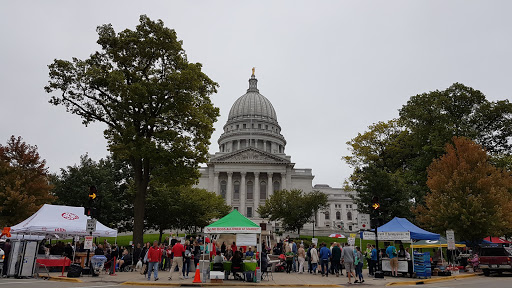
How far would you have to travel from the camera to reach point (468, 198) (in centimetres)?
2675

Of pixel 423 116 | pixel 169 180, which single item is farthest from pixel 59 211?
pixel 423 116

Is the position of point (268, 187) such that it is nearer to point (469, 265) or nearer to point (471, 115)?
point (471, 115)

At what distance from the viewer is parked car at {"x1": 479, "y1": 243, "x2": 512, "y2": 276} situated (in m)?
21.5

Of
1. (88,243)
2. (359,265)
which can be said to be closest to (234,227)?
(359,265)

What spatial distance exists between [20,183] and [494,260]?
118ft

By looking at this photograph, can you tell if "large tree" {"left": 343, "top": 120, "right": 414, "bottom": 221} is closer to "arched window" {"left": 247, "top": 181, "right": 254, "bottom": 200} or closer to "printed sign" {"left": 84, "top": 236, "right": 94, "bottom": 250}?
"printed sign" {"left": 84, "top": 236, "right": 94, "bottom": 250}

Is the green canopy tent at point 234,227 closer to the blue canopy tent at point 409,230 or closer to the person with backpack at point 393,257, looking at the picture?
the person with backpack at point 393,257

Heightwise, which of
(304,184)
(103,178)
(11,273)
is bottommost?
(11,273)

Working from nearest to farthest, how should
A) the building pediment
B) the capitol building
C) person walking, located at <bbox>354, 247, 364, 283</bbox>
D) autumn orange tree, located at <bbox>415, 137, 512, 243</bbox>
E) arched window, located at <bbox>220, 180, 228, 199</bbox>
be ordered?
person walking, located at <bbox>354, 247, 364, 283</bbox> < autumn orange tree, located at <bbox>415, 137, 512, 243</bbox> < the capitol building < the building pediment < arched window, located at <bbox>220, 180, 228, 199</bbox>

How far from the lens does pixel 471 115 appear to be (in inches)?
1716

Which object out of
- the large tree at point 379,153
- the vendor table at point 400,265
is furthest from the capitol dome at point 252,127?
the vendor table at point 400,265

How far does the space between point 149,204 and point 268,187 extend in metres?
48.0

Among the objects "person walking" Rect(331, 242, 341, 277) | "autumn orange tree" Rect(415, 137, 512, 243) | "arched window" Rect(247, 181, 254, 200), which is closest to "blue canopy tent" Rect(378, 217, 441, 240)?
"person walking" Rect(331, 242, 341, 277)

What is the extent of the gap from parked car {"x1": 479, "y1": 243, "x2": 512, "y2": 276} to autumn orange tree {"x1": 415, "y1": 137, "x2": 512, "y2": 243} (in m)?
3.88
